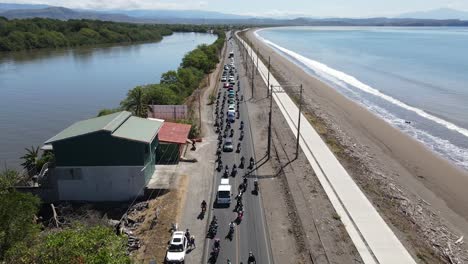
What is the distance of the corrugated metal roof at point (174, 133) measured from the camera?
130 ft

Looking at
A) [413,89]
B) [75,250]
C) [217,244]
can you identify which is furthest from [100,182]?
[413,89]

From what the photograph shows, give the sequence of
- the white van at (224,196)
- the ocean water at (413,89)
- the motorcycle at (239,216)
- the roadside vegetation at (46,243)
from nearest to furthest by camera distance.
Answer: the roadside vegetation at (46,243), the motorcycle at (239,216), the white van at (224,196), the ocean water at (413,89)

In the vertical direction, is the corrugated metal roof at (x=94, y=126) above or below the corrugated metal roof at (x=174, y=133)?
above

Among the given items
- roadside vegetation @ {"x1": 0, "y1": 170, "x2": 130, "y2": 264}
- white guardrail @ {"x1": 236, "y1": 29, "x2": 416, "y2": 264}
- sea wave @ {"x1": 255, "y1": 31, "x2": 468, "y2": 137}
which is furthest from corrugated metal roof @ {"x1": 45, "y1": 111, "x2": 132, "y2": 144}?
sea wave @ {"x1": 255, "y1": 31, "x2": 468, "y2": 137}

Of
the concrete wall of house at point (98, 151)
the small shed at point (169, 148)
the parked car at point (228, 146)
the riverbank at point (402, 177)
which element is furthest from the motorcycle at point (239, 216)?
the parked car at point (228, 146)

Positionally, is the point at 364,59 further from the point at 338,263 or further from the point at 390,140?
the point at 338,263

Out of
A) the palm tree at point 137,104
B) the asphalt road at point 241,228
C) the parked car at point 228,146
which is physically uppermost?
the palm tree at point 137,104

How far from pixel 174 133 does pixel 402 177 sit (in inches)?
890

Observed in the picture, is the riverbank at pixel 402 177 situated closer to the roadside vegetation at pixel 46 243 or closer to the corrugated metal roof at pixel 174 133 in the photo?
the corrugated metal roof at pixel 174 133

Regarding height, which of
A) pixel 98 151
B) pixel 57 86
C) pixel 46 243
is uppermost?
pixel 46 243

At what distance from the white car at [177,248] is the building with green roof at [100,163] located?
8.71 meters

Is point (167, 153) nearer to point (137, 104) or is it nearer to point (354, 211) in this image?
point (137, 104)

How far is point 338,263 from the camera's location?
24500 millimetres

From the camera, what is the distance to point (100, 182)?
32.5 meters
